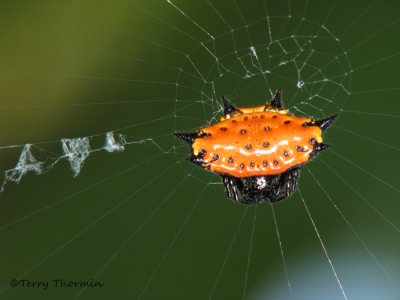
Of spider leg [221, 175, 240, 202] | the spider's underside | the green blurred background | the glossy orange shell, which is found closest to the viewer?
the glossy orange shell

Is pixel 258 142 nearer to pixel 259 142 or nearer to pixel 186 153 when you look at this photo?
pixel 259 142

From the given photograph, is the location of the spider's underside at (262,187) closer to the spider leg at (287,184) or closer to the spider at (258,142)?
the spider leg at (287,184)

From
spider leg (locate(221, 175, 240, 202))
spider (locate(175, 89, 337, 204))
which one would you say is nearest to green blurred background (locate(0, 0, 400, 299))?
spider leg (locate(221, 175, 240, 202))

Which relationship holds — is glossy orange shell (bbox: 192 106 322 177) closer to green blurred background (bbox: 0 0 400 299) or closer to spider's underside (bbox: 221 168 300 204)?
spider's underside (bbox: 221 168 300 204)

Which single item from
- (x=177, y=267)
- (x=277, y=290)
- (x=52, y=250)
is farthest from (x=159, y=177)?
(x=277, y=290)

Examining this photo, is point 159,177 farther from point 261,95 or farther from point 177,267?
point 261,95

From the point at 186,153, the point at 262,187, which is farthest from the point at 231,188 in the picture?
the point at 186,153
